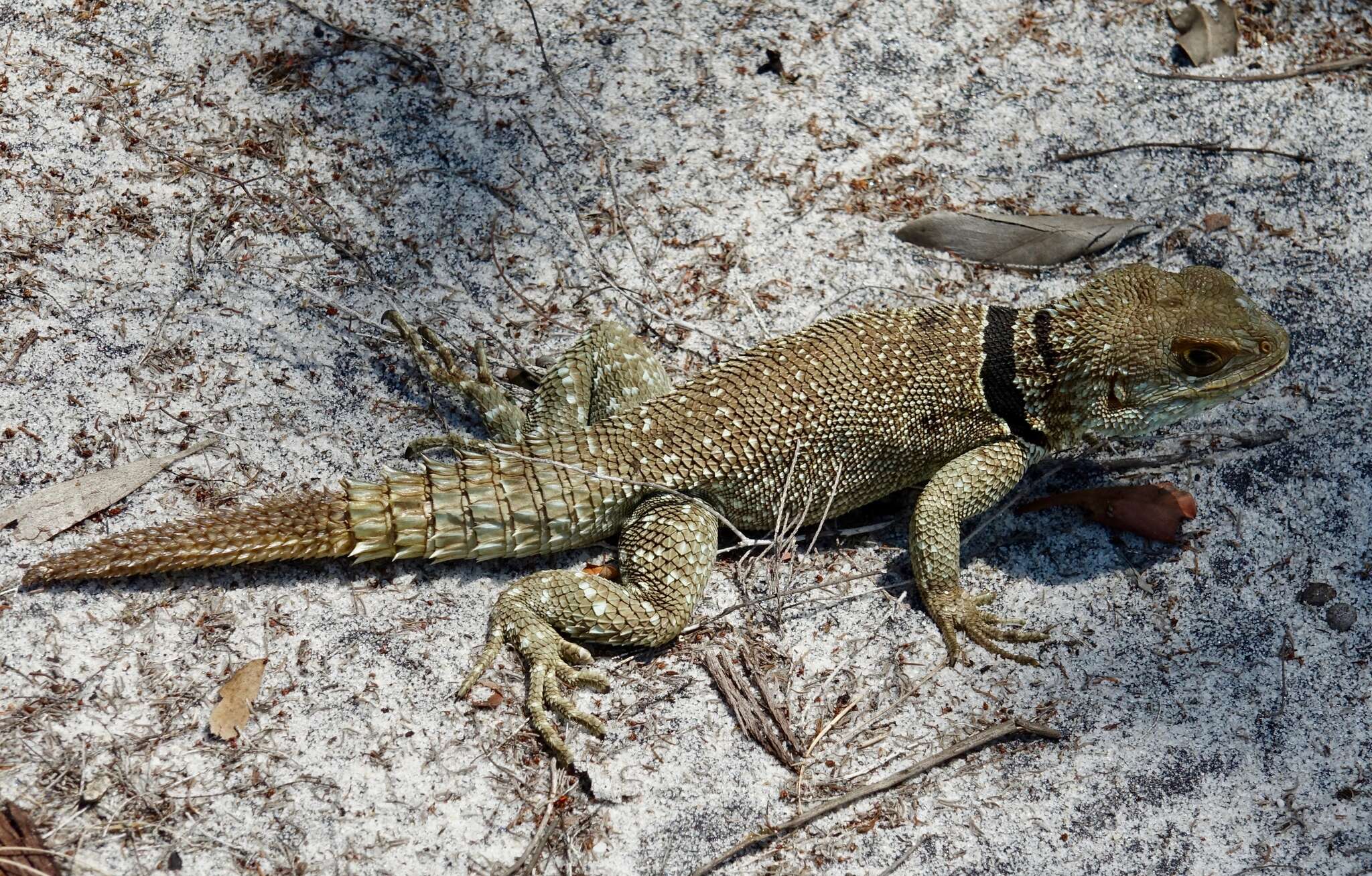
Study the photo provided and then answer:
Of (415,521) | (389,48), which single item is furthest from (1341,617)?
(389,48)

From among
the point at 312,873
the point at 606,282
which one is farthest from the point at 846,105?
the point at 312,873

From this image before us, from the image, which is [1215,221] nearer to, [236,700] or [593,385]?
[593,385]

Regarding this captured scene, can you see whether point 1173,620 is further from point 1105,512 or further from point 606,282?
point 606,282

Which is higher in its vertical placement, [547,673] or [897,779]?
[547,673]

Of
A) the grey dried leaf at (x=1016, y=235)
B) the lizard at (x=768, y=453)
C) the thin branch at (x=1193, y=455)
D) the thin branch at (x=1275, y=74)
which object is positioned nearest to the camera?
the lizard at (x=768, y=453)

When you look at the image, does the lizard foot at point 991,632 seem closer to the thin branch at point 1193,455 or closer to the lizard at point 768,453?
the lizard at point 768,453

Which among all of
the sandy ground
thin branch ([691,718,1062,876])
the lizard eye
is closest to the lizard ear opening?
the lizard eye

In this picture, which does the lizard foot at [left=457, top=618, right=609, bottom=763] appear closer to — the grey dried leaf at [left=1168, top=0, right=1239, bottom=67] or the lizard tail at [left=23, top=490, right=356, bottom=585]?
the lizard tail at [left=23, top=490, right=356, bottom=585]

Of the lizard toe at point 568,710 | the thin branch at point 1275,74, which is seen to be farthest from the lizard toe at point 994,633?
the thin branch at point 1275,74
